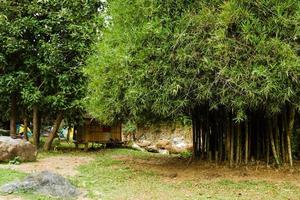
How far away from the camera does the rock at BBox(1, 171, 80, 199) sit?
19.2 ft

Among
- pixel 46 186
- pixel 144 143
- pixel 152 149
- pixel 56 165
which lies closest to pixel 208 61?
pixel 46 186

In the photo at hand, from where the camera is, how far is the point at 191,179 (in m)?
7.55

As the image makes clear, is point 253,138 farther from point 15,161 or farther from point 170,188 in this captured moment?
point 15,161

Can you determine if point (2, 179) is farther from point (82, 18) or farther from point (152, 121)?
point (82, 18)

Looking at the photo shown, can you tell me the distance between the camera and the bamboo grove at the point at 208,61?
6859mm

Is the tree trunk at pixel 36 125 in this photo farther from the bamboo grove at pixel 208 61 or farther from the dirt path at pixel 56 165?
the bamboo grove at pixel 208 61

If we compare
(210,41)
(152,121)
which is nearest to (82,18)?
(152,121)

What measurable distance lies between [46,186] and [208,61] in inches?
128

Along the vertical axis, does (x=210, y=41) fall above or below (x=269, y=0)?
below

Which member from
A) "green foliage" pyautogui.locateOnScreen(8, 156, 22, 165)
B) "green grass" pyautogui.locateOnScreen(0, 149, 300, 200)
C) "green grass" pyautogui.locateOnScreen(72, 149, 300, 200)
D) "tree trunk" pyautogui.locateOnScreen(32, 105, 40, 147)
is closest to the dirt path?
"green foliage" pyautogui.locateOnScreen(8, 156, 22, 165)

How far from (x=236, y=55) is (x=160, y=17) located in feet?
5.31

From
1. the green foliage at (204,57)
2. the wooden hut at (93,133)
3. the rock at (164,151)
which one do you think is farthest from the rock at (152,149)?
the green foliage at (204,57)

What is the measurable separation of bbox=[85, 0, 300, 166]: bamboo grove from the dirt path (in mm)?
1541

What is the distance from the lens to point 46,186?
597cm
